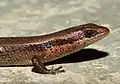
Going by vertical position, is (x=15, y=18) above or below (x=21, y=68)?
above

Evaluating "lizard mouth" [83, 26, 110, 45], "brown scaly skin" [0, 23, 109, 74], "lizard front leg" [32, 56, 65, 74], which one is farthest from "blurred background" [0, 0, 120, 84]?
"lizard mouth" [83, 26, 110, 45]

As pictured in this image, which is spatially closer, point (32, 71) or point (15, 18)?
point (32, 71)

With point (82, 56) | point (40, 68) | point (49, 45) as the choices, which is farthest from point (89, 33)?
point (40, 68)

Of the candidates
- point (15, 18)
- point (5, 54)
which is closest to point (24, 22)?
point (15, 18)

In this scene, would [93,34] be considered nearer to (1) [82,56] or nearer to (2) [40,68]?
(1) [82,56]

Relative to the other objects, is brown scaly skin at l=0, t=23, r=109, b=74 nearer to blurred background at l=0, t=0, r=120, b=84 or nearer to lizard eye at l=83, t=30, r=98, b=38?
lizard eye at l=83, t=30, r=98, b=38

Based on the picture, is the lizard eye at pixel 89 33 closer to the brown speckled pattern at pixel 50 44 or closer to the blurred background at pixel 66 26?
the brown speckled pattern at pixel 50 44

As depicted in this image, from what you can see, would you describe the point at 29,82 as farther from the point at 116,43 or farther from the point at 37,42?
the point at 116,43

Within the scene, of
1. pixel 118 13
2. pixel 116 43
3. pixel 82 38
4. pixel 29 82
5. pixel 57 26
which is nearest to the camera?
pixel 29 82
